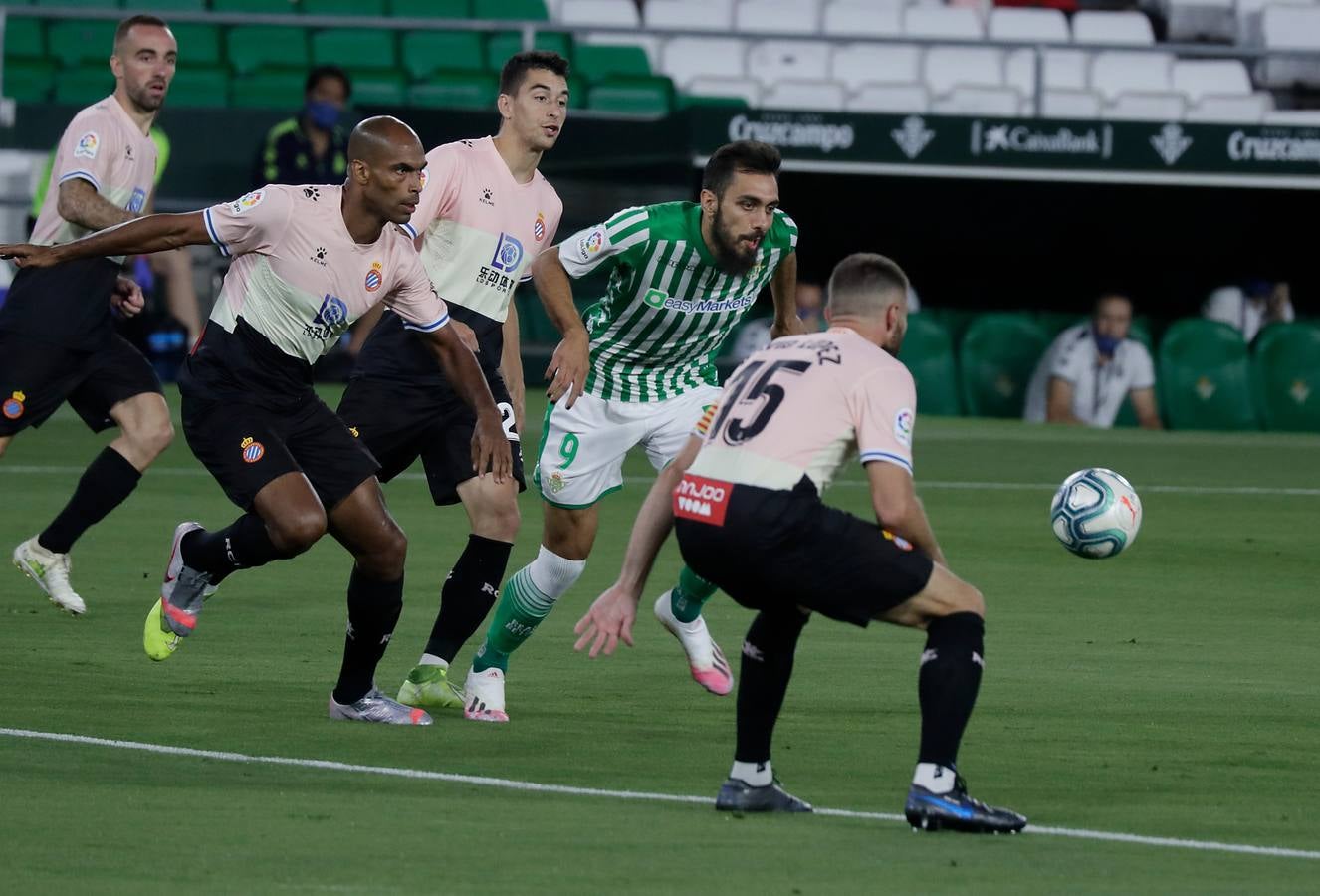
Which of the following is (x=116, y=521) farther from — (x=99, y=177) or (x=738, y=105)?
(x=738, y=105)

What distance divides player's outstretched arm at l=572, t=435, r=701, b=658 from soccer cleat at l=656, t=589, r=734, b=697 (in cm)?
153

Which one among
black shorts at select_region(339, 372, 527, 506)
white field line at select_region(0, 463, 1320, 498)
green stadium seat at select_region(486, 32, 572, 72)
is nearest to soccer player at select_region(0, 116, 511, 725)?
black shorts at select_region(339, 372, 527, 506)

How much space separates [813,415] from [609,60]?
17.0m

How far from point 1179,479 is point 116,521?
763cm

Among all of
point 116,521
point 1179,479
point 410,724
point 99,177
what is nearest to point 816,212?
point 1179,479

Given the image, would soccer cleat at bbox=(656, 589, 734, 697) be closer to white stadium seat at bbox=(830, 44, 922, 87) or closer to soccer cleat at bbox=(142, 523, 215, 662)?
soccer cleat at bbox=(142, 523, 215, 662)

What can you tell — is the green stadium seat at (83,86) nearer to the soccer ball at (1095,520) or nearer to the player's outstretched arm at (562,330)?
the player's outstretched arm at (562,330)

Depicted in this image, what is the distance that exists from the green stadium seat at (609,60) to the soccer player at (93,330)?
12.5m

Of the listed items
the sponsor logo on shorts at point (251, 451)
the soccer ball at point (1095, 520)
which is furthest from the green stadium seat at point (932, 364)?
the sponsor logo on shorts at point (251, 451)

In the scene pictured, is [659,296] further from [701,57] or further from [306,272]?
[701,57]

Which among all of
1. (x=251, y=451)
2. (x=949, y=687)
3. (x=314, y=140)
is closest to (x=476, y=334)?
(x=251, y=451)

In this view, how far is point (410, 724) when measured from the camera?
24.9ft

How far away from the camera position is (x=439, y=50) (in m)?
22.4

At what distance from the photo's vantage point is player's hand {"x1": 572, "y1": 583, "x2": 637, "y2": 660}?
6242 millimetres
